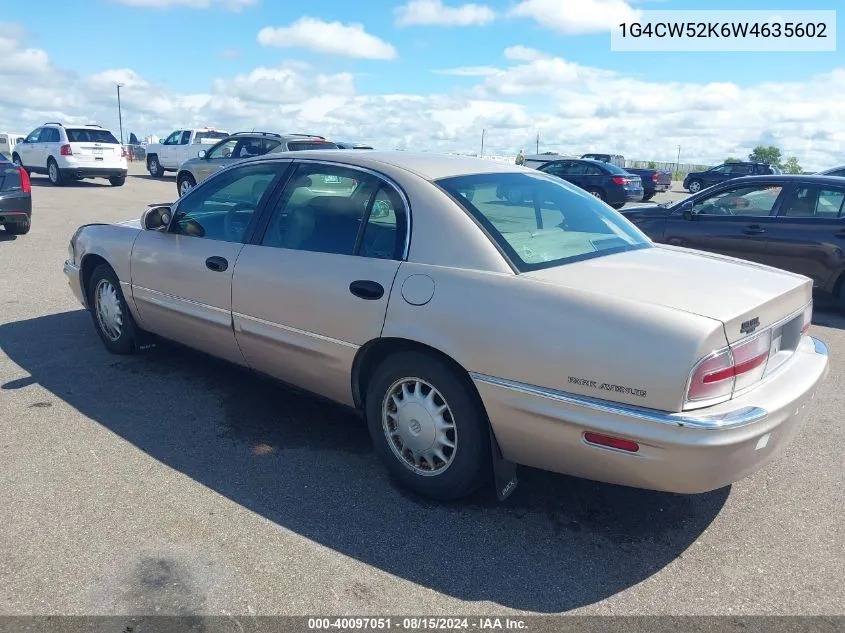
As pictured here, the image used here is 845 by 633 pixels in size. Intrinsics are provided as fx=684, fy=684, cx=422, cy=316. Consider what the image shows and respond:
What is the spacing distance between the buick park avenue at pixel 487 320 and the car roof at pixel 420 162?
0.02 m

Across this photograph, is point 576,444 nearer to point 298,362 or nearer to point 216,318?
point 298,362

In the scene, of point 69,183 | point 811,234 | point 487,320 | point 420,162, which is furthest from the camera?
point 69,183

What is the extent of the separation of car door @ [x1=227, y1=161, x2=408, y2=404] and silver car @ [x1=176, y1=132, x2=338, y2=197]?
1221cm

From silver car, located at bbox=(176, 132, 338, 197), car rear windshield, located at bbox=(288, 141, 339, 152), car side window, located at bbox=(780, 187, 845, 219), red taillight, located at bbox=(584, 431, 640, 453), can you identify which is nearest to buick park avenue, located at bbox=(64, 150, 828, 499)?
red taillight, located at bbox=(584, 431, 640, 453)

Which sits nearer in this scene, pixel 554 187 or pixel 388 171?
pixel 388 171

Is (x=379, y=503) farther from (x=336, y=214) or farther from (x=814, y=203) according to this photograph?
(x=814, y=203)

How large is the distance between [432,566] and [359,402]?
1.04m

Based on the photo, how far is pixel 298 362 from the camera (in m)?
3.79

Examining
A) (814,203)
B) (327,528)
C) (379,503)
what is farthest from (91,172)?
(327,528)

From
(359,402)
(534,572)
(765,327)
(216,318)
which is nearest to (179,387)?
(216,318)

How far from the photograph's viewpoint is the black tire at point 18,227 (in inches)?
427

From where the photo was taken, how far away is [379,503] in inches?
131

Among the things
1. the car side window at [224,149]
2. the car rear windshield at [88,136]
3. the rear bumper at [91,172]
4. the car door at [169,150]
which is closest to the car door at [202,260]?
the car side window at [224,149]

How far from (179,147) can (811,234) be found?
22.1m
